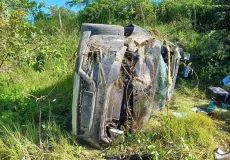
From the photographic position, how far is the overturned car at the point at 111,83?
3602mm

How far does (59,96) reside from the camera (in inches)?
209

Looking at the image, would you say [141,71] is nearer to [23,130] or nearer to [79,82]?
[79,82]

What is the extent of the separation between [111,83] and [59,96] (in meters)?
1.91

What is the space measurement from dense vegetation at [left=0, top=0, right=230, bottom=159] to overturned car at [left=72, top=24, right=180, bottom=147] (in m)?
0.25

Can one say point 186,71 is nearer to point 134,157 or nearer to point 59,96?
point 59,96

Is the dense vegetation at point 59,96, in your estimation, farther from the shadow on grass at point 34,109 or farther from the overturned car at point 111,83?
the overturned car at point 111,83

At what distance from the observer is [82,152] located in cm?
382

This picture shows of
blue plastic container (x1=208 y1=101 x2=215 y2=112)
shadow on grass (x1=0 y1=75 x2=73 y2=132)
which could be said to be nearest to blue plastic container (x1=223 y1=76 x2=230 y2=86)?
blue plastic container (x1=208 y1=101 x2=215 y2=112)

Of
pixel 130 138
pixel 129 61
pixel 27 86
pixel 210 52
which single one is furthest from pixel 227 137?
pixel 27 86

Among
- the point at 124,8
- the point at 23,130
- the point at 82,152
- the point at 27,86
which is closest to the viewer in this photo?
the point at 82,152

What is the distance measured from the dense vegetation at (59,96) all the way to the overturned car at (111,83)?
25cm

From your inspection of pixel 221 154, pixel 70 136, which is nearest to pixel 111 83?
pixel 70 136

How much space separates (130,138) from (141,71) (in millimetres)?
866

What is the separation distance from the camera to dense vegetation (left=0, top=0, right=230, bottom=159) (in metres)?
3.73
